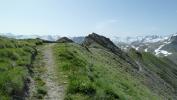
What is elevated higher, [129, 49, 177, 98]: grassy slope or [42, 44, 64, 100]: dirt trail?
[42, 44, 64, 100]: dirt trail

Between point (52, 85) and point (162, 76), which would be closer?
point (52, 85)

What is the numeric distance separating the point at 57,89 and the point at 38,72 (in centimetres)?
633

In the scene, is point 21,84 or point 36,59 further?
point 36,59

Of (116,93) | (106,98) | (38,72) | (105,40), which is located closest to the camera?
(106,98)

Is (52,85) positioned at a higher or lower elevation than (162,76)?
higher

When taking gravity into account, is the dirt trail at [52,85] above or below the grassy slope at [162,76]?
above

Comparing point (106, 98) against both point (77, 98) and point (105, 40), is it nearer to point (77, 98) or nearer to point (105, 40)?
point (77, 98)

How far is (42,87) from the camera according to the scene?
76.8 ft

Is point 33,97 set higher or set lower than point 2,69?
lower

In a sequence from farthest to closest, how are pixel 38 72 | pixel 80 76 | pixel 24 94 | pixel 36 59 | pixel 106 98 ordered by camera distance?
pixel 36 59 < pixel 38 72 < pixel 80 76 < pixel 106 98 < pixel 24 94

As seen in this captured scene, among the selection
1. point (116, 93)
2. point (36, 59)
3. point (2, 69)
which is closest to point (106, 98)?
point (116, 93)

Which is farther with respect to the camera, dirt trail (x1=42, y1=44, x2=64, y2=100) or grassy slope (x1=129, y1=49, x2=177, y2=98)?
grassy slope (x1=129, y1=49, x2=177, y2=98)

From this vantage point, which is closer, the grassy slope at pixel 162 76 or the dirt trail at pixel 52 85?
the dirt trail at pixel 52 85

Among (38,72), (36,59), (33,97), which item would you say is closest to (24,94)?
(33,97)
